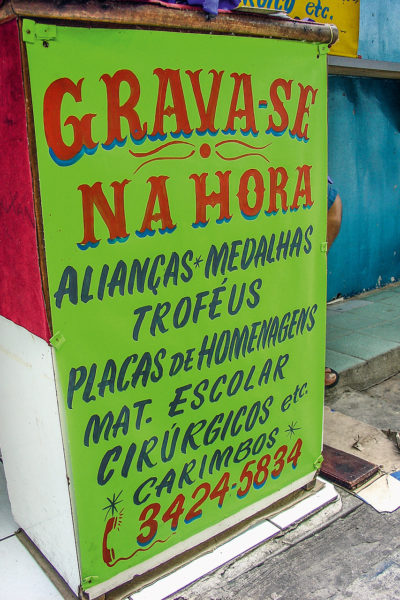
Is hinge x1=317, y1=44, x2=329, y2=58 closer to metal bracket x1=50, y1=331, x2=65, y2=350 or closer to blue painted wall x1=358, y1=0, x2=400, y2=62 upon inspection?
metal bracket x1=50, y1=331, x2=65, y2=350

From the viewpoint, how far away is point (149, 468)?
2.17 meters

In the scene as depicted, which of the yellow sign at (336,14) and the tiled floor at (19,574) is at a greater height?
the yellow sign at (336,14)

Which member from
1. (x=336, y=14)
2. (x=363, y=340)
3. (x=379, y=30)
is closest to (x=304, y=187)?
(x=363, y=340)

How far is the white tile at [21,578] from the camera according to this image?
218cm

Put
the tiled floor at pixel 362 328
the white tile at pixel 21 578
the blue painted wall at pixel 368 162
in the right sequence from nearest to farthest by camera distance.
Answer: the white tile at pixel 21 578 → the tiled floor at pixel 362 328 → the blue painted wall at pixel 368 162

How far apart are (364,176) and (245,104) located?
418 cm

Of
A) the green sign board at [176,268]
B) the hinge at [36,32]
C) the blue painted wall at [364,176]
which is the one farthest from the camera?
the blue painted wall at [364,176]

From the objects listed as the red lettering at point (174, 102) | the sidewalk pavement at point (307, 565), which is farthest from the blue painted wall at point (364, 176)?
the red lettering at point (174, 102)

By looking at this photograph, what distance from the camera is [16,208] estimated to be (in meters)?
1.86

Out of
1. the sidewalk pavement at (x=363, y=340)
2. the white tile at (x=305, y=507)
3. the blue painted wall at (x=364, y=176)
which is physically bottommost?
Result: the sidewalk pavement at (x=363, y=340)

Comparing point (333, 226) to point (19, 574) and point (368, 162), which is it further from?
point (19, 574)

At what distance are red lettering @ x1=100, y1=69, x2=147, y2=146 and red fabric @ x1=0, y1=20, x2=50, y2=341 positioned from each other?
274 mm

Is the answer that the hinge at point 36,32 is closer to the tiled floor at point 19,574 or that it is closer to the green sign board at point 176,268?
the green sign board at point 176,268

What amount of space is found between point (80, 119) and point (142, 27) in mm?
392
